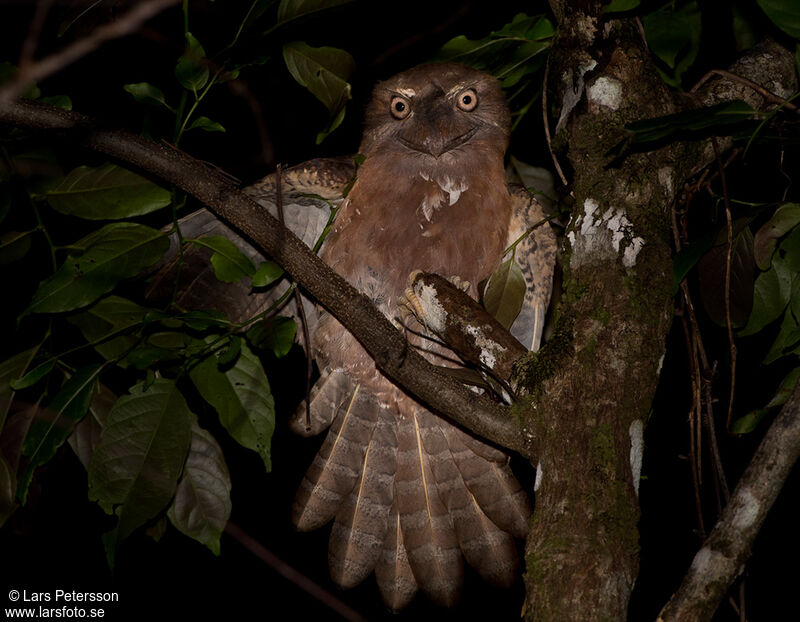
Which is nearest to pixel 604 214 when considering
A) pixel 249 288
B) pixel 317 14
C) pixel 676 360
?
pixel 317 14

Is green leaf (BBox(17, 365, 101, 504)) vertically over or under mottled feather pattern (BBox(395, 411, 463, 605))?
over

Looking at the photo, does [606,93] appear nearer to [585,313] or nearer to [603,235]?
[603,235]

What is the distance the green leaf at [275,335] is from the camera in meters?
1.65

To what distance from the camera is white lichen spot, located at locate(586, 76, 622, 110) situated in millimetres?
1563

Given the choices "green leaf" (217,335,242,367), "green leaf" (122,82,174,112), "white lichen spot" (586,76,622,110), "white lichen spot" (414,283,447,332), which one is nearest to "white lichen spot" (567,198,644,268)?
"white lichen spot" (586,76,622,110)

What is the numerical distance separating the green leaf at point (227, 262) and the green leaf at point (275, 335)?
0.13m

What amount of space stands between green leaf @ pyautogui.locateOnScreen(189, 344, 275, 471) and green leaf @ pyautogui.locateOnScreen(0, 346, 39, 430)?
1.26 ft

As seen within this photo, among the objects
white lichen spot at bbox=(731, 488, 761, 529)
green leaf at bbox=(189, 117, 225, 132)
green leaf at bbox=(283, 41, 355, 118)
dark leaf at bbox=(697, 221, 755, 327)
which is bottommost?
white lichen spot at bbox=(731, 488, 761, 529)

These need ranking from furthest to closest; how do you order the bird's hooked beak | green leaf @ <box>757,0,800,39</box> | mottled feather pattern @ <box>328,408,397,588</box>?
1. the bird's hooked beak
2. mottled feather pattern @ <box>328,408,397,588</box>
3. green leaf @ <box>757,0,800,39</box>

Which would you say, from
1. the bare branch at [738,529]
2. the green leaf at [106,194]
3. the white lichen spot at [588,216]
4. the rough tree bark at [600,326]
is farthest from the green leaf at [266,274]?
the bare branch at [738,529]

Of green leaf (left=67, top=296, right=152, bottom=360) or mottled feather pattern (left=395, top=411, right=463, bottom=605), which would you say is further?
mottled feather pattern (left=395, top=411, right=463, bottom=605)

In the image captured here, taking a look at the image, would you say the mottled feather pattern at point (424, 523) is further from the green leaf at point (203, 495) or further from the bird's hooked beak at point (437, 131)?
the bird's hooked beak at point (437, 131)

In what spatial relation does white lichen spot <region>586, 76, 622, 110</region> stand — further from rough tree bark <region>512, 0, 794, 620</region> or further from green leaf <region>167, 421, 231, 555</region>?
green leaf <region>167, 421, 231, 555</region>

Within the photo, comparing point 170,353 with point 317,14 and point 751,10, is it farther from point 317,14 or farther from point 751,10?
point 751,10
